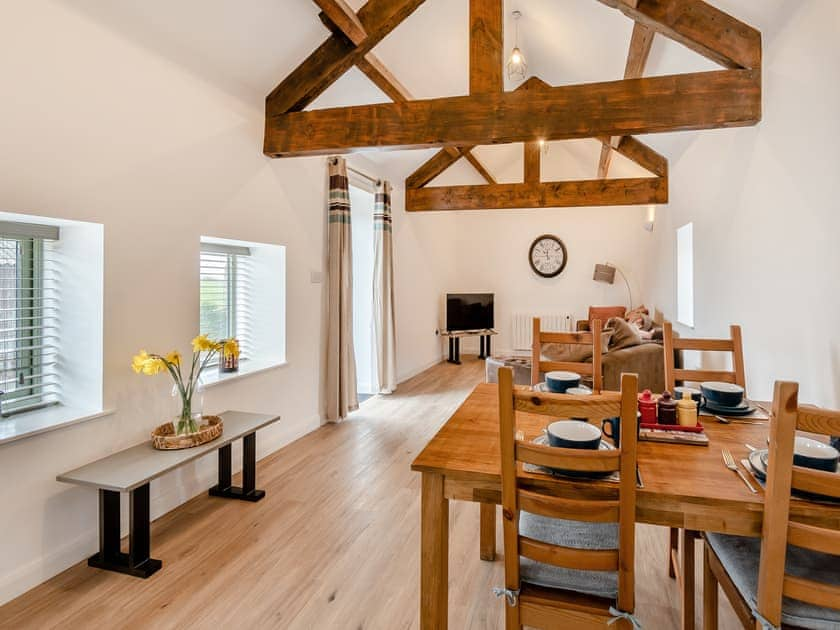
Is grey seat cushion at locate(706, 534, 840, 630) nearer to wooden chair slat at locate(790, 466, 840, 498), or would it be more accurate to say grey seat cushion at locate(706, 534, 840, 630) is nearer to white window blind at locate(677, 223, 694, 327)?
wooden chair slat at locate(790, 466, 840, 498)

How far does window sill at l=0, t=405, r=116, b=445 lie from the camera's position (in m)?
1.92

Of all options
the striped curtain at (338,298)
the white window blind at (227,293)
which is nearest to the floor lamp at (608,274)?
the striped curtain at (338,298)

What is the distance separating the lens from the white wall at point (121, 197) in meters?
1.92

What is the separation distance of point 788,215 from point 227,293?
370 cm

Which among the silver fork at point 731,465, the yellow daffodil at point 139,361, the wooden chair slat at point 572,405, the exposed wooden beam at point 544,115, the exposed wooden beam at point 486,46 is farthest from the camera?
the exposed wooden beam at point 486,46

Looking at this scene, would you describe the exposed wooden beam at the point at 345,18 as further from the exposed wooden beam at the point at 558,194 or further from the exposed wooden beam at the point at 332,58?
the exposed wooden beam at the point at 558,194

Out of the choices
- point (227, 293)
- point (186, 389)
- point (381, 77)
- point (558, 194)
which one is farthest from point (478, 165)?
point (186, 389)

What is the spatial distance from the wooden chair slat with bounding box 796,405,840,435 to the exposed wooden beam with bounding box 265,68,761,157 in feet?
7.24

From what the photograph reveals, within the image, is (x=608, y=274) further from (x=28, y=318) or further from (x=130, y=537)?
(x=28, y=318)

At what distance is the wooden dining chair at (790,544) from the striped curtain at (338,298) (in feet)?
11.0

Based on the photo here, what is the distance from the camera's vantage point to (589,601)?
50.0 inches

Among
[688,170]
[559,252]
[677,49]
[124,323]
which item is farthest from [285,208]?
[559,252]

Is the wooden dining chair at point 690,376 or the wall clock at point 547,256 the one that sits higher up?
the wall clock at point 547,256

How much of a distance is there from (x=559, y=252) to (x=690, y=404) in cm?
677
